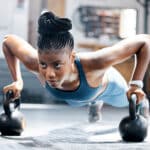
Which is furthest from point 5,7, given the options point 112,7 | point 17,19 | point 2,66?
point 112,7

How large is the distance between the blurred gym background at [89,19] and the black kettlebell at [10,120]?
32.3 inches

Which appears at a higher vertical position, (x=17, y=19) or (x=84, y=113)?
(x=17, y=19)

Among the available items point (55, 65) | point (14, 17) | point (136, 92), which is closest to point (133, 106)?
point (136, 92)

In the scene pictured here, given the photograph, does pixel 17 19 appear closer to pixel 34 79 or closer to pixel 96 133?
pixel 34 79

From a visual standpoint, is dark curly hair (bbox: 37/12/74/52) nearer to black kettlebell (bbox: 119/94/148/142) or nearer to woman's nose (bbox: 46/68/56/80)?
woman's nose (bbox: 46/68/56/80)

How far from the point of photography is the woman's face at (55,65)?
619 mm

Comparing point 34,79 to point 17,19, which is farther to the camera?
point 17,19

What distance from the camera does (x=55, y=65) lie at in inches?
24.6

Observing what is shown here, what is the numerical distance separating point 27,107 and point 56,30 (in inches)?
24.1

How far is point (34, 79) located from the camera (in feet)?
4.79

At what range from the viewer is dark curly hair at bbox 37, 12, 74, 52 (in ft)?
2.02

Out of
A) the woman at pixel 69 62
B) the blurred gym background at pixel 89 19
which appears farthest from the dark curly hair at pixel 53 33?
the blurred gym background at pixel 89 19

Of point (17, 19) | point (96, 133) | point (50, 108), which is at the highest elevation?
point (17, 19)

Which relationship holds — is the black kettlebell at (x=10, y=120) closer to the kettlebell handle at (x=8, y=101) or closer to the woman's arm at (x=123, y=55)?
the kettlebell handle at (x=8, y=101)
